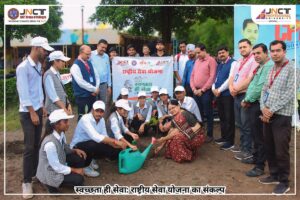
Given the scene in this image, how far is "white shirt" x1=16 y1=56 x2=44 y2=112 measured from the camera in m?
4.45

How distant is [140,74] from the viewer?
829cm

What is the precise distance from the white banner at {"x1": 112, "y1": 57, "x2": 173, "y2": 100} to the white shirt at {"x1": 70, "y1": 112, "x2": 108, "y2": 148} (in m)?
2.96

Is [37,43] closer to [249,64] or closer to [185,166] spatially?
[185,166]

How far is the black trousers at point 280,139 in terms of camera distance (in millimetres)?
4543

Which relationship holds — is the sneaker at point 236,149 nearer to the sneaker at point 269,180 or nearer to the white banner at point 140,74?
the sneaker at point 269,180

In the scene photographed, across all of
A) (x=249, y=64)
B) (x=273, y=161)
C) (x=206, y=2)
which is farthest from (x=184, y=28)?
(x=273, y=161)

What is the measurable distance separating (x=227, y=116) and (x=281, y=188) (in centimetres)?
206

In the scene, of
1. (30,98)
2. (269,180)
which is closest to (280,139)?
(269,180)

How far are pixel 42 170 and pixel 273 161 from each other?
3.10 meters

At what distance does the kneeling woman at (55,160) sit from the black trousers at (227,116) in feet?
9.82

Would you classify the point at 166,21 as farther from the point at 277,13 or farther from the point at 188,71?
the point at 277,13

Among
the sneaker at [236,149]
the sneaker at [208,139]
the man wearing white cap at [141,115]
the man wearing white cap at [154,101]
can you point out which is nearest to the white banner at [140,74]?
the man wearing white cap at [154,101]

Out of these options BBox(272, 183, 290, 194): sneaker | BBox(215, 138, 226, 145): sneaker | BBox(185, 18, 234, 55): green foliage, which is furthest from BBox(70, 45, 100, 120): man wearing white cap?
BBox(185, 18, 234, 55): green foliage

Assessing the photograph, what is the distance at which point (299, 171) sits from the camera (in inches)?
217
